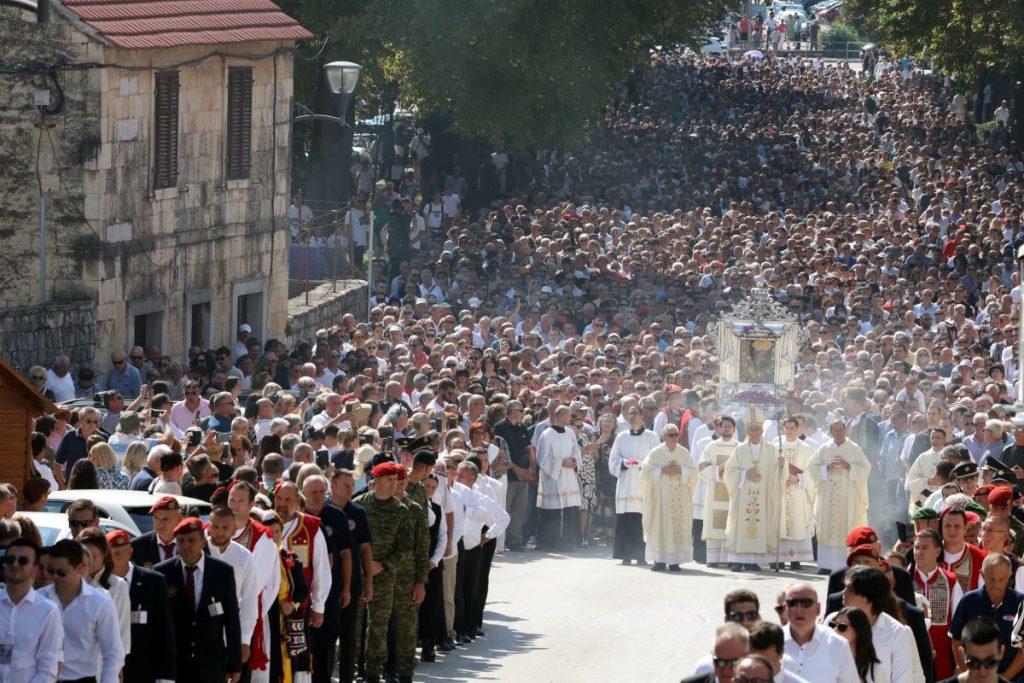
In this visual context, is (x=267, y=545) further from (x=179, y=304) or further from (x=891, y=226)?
(x=891, y=226)

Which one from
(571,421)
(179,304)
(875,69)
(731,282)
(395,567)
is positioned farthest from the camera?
(875,69)

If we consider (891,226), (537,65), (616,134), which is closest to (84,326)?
(537,65)

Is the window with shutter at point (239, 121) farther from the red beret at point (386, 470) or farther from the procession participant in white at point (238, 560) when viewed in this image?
the procession participant in white at point (238, 560)

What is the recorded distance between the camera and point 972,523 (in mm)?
12984

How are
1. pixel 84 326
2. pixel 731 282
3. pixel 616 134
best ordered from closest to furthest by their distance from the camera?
pixel 84 326, pixel 731 282, pixel 616 134

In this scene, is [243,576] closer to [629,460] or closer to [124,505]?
[124,505]

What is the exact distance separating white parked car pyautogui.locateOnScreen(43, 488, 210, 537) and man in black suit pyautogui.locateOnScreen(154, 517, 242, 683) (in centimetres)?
178

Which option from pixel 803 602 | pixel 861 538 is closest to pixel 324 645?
pixel 861 538

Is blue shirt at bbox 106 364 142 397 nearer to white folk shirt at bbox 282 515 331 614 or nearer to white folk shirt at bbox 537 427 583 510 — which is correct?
white folk shirt at bbox 537 427 583 510

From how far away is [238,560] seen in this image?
11.9 m

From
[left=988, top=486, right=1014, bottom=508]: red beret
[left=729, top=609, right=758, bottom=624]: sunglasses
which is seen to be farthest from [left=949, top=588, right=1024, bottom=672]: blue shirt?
[left=729, top=609, right=758, bottom=624]: sunglasses

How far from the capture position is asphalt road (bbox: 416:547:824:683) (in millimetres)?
15516

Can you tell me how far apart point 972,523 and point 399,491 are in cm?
385

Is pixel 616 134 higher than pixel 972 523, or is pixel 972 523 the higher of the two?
pixel 616 134
